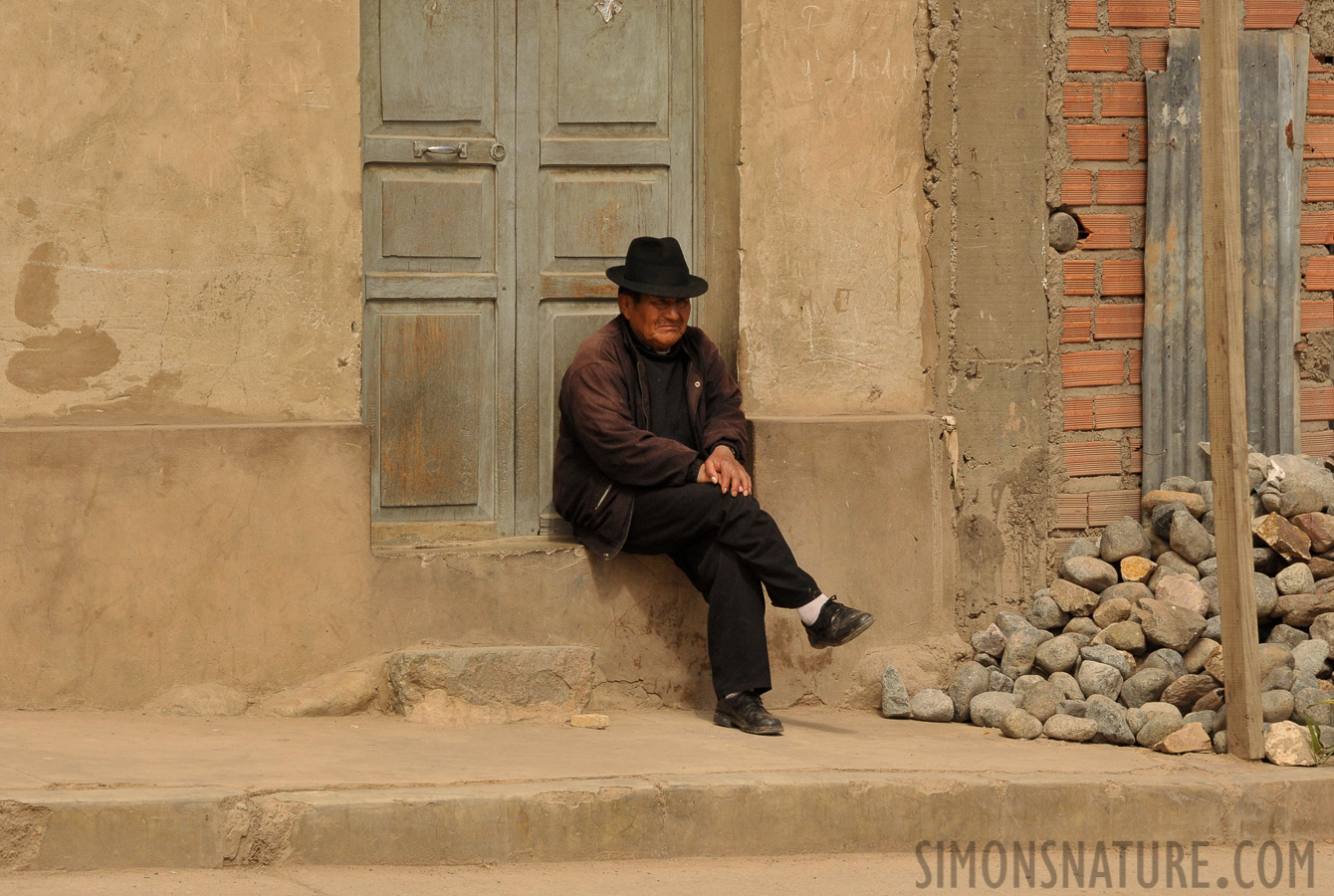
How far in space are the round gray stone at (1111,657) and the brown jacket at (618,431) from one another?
1.40 m

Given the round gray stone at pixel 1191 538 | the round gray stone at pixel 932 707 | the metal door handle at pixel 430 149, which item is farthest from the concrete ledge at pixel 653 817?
the metal door handle at pixel 430 149

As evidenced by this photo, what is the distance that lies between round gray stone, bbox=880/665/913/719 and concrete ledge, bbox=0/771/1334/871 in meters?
0.89

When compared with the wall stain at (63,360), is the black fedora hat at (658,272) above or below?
above

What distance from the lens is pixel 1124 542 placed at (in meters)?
5.44

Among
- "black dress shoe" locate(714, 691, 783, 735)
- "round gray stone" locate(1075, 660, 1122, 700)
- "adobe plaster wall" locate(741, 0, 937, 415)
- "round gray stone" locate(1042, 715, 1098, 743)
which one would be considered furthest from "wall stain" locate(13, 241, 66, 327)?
"round gray stone" locate(1075, 660, 1122, 700)

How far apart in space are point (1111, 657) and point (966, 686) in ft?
1.64

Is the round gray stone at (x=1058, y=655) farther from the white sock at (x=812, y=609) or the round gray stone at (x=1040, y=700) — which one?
the white sock at (x=812, y=609)

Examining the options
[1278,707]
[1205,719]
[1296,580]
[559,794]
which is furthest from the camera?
[1296,580]

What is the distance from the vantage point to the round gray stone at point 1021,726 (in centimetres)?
491

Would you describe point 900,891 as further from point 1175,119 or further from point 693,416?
point 1175,119

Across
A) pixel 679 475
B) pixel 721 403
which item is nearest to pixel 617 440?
pixel 679 475

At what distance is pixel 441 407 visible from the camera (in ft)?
17.6

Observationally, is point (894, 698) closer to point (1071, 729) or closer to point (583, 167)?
point (1071, 729)

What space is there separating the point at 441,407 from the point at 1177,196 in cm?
278
